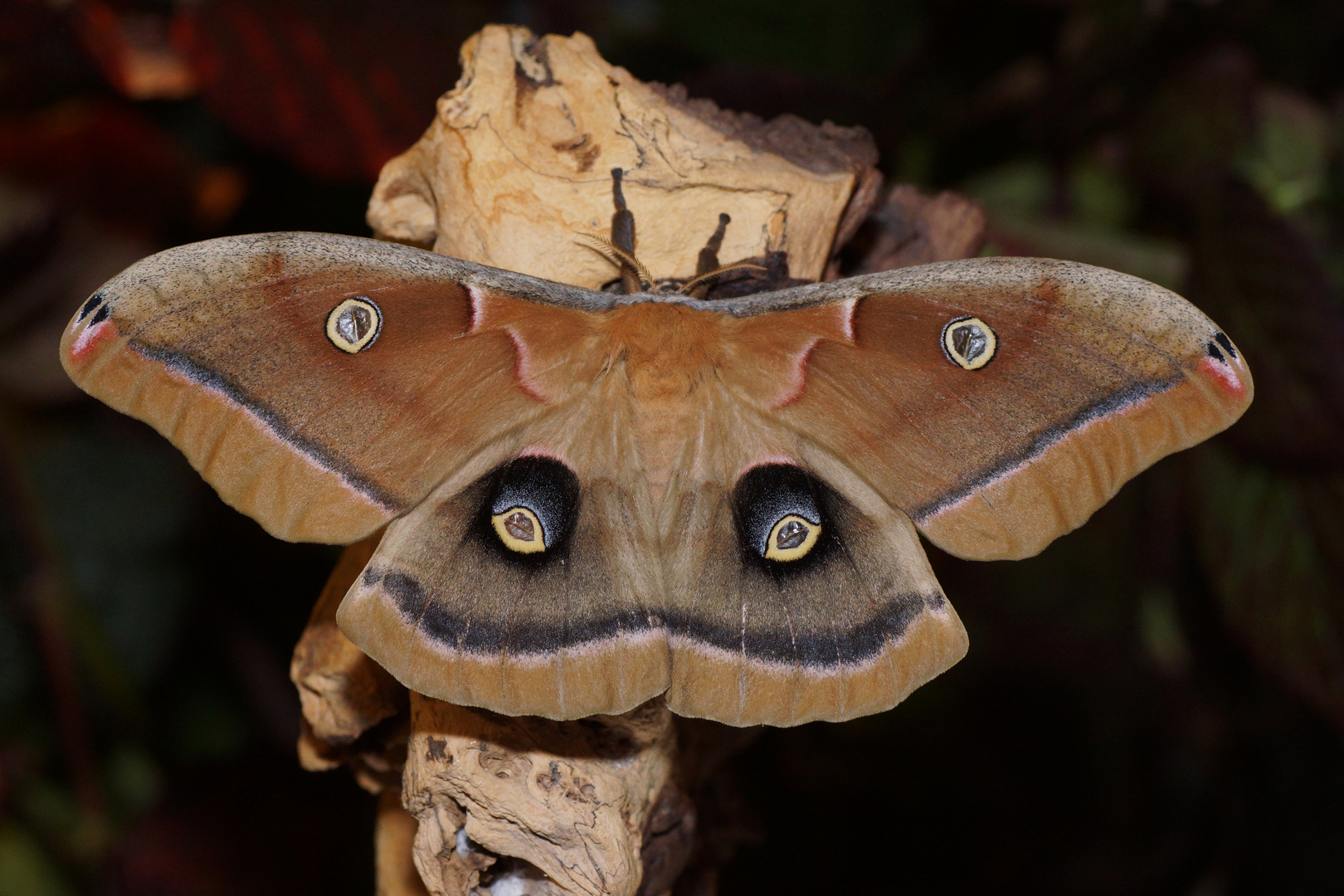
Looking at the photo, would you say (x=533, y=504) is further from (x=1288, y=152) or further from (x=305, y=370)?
(x=1288, y=152)

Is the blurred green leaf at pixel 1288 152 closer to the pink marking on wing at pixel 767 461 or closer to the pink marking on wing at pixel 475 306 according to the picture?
the pink marking on wing at pixel 767 461

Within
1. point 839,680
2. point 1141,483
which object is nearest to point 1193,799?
point 1141,483

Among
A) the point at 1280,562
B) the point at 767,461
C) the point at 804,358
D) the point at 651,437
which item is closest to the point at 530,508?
the point at 651,437

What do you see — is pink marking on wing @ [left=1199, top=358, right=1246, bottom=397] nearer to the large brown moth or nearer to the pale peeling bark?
the large brown moth

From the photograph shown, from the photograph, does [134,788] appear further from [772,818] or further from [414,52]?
[414,52]

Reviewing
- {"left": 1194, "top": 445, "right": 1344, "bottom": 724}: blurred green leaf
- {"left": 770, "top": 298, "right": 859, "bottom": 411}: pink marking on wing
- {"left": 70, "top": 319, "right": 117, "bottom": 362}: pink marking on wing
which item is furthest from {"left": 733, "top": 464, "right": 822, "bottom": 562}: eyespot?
{"left": 1194, "top": 445, "right": 1344, "bottom": 724}: blurred green leaf

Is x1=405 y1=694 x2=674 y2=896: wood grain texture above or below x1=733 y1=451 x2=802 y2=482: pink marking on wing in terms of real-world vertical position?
below

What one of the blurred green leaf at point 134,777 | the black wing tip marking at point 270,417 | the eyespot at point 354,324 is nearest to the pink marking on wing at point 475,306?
the eyespot at point 354,324
